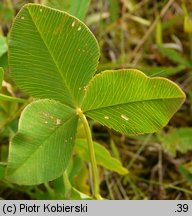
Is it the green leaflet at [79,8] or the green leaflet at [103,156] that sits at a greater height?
the green leaflet at [79,8]

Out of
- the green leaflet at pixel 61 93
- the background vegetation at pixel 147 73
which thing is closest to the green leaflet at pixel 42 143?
the green leaflet at pixel 61 93
